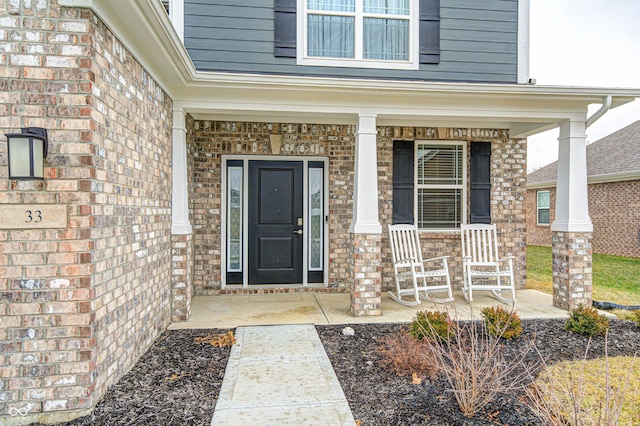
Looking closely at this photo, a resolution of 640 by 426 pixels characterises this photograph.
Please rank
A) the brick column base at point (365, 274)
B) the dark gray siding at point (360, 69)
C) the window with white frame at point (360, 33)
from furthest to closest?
the window with white frame at point (360, 33) < the dark gray siding at point (360, 69) < the brick column base at point (365, 274)

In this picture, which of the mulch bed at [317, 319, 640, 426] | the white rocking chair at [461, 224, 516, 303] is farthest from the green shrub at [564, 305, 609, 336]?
the white rocking chair at [461, 224, 516, 303]

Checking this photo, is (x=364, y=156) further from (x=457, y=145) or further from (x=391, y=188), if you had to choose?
(x=457, y=145)

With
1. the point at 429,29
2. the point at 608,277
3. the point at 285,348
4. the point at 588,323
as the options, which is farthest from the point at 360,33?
the point at 608,277

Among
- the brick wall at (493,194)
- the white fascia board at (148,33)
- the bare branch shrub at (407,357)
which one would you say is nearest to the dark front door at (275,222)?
the brick wall at (493,194)

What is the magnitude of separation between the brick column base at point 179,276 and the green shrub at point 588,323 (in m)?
4.22

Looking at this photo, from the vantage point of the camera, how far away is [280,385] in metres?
3.04

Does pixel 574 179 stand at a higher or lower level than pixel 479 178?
lower

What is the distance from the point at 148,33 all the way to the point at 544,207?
49.9ft

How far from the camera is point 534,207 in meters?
15.5

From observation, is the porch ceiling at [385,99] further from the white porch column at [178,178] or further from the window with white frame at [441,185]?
the window with white frame at [441,185]

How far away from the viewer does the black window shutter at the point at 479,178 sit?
646 cm

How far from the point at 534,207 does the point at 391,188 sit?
1156 cm

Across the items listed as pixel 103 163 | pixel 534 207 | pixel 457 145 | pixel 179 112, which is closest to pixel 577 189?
pixel 457 145

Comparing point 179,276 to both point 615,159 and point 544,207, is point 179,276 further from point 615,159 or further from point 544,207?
point 544,207
